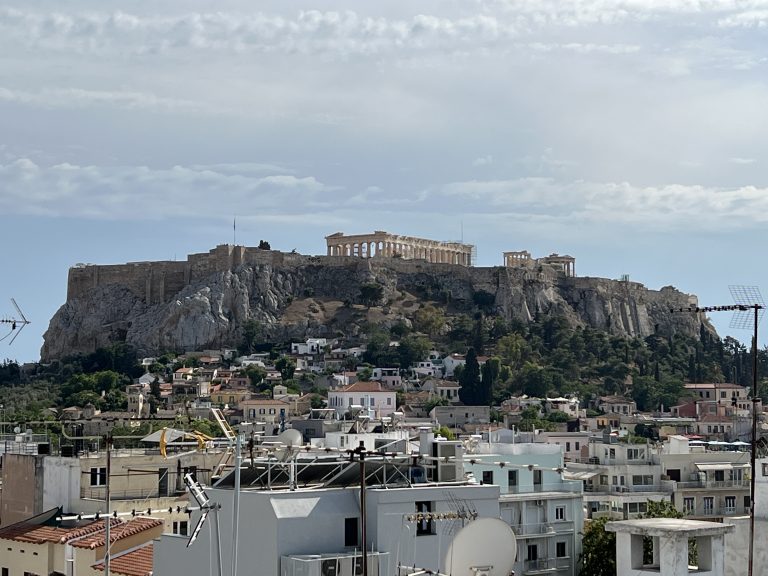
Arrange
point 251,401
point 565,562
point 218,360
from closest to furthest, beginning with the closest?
point 565,562, point 251,401, point 218,360

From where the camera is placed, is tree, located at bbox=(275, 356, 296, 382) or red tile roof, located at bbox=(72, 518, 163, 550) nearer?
red tile roof, located at bbox=(72, 518, 163, 550)

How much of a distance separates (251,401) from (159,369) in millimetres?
19803

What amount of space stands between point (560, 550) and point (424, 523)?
17.3m

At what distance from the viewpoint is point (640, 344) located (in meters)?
148

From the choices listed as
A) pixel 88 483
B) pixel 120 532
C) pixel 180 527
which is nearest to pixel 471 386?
pixel 88 483

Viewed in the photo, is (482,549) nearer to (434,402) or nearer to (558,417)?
(558,417)

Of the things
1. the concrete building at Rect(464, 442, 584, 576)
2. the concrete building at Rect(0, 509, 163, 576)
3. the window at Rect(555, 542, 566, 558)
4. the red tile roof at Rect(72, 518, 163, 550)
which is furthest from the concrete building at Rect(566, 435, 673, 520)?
the red tile roof at Rect(72, 518, 163, 550)

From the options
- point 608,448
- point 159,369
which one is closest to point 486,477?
point 608,448

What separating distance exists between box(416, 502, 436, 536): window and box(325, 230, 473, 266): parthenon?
431 feet

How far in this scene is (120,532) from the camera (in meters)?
27.1

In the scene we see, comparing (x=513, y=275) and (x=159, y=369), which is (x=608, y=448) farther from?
(x=513, y=275)

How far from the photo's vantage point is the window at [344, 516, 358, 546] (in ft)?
67.5

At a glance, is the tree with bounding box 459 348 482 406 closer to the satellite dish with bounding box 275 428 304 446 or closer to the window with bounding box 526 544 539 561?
the window with bounding box 526 544 539 561

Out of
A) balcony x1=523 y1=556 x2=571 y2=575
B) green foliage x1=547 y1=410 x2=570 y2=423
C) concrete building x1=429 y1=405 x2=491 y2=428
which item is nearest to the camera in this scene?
balcony x1=523 y1=556 x2=571 y2=575
